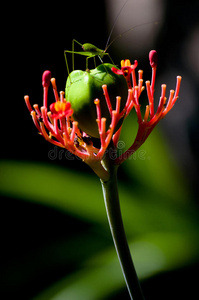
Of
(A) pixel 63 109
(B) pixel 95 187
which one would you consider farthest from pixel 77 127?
(B) pixel 95 187

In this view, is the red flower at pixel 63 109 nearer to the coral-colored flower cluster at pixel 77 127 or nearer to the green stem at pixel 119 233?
the coral-colored flower cluster at pixel 77 127

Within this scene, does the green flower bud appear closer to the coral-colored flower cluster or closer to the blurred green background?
the coral-colored flower cluster

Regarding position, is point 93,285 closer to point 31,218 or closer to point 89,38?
point 31,218

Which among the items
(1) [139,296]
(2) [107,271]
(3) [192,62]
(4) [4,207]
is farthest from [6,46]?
(1) [139,296]

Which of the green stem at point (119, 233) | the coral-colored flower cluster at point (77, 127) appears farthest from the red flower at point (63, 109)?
the green stem at point (119, 233)

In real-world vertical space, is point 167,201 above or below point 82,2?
below

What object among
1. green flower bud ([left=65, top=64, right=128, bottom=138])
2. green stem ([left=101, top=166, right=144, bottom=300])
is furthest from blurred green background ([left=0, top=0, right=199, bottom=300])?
green flower bud ([left=65, top=64, right=128, bottom=138])

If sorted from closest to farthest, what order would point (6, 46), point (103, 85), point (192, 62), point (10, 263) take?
point (103, 85) → point (10, 263) → point (6, 46) → point (192, 62)
